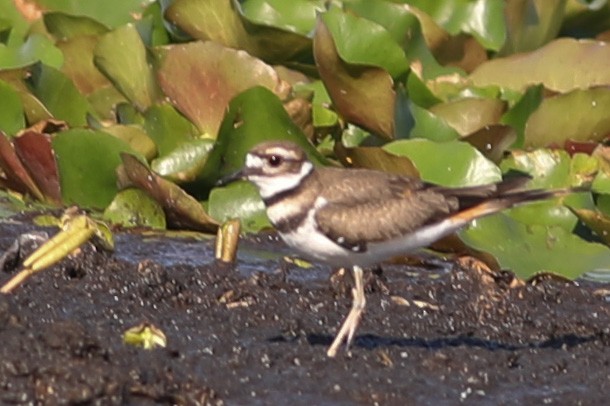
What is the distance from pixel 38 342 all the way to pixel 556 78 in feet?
15.6

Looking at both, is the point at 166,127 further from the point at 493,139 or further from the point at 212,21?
the point at 493,139

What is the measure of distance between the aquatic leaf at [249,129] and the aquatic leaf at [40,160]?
102 centimetres

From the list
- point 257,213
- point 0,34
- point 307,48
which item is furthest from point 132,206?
point 0,34

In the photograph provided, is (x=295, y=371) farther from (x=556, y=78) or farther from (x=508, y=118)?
(x=556, y=78)

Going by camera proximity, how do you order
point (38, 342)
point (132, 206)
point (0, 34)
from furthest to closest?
point (0, 34) → point (132, 206) → point (38, 342)

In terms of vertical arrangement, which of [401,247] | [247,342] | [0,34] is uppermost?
[401,247]

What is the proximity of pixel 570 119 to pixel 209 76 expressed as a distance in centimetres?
229

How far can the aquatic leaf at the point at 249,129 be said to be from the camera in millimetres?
8641

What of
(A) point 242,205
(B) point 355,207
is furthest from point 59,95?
(B) point 355,207

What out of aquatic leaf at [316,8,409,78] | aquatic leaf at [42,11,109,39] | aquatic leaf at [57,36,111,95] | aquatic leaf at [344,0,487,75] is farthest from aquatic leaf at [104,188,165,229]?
aquatic leaf at [344,0,487,75]

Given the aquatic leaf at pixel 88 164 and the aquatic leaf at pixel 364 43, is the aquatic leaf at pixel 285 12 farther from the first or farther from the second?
the aquatic leaf at pixel 88 164

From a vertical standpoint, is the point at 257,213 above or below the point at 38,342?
below

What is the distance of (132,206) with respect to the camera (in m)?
8.85

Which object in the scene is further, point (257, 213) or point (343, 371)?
point (257, 213)
